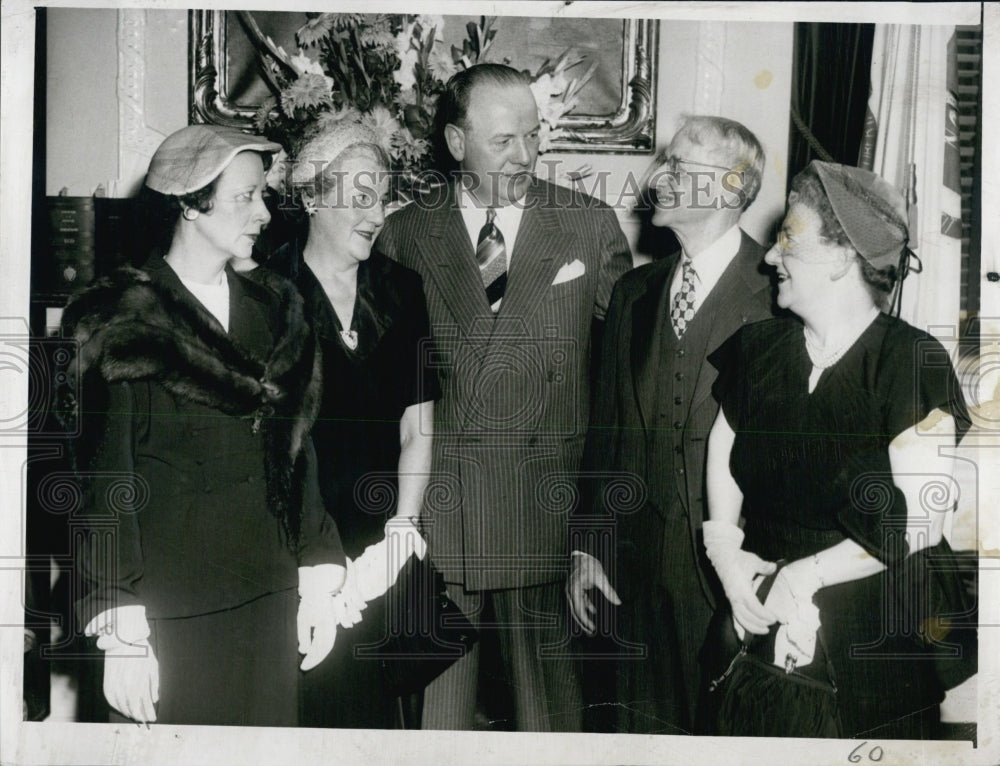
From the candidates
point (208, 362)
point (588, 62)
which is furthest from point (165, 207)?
point (588, 62)

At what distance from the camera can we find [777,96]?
341 centimetres

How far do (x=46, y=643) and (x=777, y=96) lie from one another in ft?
10.7

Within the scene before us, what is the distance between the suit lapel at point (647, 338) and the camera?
336 cm

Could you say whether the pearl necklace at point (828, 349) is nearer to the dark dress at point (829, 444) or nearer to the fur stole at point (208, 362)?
the dark dress at point (829, 444)

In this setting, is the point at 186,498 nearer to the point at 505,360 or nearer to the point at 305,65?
the point at 505,360

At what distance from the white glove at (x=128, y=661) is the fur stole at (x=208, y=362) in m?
0.63

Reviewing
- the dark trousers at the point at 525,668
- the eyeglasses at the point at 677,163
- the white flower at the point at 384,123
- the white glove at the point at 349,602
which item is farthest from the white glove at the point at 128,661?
the eyeglasses at the point at 677,163

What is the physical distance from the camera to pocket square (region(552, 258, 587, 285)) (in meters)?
3.39

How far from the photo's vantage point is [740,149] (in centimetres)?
338

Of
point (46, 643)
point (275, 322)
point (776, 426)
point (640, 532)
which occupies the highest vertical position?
point (275, 322)

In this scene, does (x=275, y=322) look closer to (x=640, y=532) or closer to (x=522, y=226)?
(x=522, y=226)

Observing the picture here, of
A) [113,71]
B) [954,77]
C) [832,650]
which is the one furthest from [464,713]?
[954,77]

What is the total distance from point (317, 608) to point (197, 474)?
632mm

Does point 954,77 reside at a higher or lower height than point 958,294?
higher
